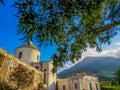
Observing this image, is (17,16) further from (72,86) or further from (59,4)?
(72,86)

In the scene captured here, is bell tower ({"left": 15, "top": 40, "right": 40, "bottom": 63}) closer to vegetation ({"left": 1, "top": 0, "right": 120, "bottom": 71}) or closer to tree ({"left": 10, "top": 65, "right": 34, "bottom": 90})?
tree ({"left": 10, "top": 65, "right": 34, "bottom": 90})

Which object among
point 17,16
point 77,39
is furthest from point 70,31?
point 17,16

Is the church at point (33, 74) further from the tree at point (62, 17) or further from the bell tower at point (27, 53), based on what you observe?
the tree at point (62, 17)

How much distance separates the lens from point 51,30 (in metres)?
8.51

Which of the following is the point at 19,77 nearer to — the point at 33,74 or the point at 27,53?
the point at 33,74

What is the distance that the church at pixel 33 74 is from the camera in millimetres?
22175

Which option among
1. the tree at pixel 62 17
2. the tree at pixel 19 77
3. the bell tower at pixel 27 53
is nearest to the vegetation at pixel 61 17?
the tree at pixel 62 17

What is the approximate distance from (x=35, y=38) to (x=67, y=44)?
13.1ft

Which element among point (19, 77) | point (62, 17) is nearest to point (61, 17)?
point (62, 17)

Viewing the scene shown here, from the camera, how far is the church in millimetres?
22175

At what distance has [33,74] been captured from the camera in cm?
2855

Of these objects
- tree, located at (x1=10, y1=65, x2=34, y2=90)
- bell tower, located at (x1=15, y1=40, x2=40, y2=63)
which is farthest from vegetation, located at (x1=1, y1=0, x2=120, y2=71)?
A: bell tower, located at (x1=15, y1=40, x2=40, y2=63)

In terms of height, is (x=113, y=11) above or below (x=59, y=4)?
above

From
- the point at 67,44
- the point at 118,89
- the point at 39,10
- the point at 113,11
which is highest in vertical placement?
the point at 113,11
